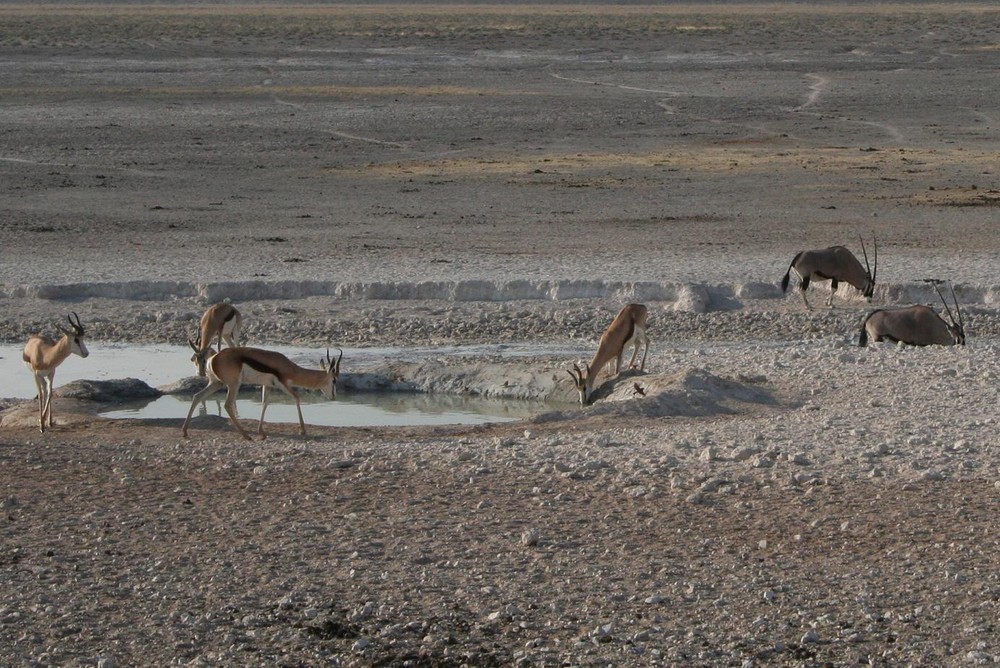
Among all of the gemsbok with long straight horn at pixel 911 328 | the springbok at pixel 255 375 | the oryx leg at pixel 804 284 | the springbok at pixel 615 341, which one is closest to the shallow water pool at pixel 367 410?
the springbok at pixel 615 341

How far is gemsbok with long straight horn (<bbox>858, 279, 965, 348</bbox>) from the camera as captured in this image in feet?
39.2

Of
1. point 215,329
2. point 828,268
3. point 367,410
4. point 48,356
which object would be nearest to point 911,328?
point 828,268

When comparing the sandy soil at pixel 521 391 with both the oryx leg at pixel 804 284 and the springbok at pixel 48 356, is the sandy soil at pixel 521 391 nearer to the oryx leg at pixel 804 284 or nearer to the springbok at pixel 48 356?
the oryx leg at pixel 804 284

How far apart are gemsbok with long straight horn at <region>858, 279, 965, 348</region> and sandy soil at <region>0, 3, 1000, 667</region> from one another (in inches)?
19.6

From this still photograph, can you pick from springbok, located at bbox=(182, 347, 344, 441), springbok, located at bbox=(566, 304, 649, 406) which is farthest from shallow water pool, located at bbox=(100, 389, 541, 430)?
springbok, located at bbox=(182, 347, 344, 441)

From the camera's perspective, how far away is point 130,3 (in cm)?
9594

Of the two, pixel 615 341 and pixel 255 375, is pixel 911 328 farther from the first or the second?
pixel 255 375

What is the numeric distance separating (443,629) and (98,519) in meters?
2.19

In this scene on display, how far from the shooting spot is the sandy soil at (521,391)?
6301 mm

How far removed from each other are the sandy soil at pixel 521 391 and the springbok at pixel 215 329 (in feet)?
3.41

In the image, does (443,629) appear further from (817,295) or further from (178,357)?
(817,295)

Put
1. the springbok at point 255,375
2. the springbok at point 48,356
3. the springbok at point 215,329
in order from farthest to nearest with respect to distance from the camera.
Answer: the springbok at point 215,329 → the springbok at point 48,356 → the springbok at point 255,375

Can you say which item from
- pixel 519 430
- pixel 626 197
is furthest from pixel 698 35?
pixel 519 430

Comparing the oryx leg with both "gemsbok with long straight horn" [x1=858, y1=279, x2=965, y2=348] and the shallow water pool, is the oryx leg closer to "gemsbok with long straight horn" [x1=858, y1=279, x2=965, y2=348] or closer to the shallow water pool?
"gemsbok with long straight horn" [x1=858, y1=279, x2=965, y2=348]
